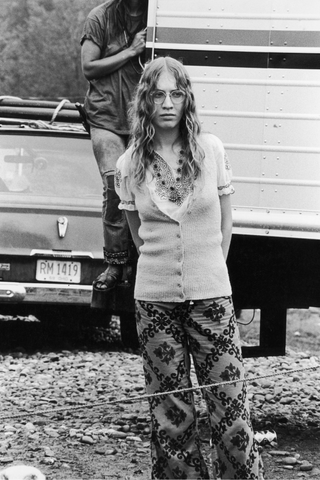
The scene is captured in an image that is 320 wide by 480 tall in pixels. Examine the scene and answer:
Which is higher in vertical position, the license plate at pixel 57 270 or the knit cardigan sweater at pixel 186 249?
the knit cardigan sweater at pixel 186 249

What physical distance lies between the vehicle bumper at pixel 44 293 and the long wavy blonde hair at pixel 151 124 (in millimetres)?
4305

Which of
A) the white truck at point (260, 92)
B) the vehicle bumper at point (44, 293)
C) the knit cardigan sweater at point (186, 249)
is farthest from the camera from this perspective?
the vehicle bumper at point (44, 293)

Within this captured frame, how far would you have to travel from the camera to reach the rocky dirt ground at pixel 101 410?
543 cm

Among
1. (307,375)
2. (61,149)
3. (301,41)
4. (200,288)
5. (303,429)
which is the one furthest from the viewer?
(61,149)

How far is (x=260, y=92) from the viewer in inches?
Answer: 209

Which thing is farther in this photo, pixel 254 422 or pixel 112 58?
pixel 254 422

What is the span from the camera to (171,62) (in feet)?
13.8

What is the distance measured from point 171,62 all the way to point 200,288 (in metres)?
0.95

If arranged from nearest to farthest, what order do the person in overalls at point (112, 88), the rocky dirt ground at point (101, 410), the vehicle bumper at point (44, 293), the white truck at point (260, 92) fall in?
1. the white truck at point (260, 92)
2. the rocky dirt ground at point (101, 410)
3. the person in overalls at point (112, 88)
4. the vehicle bumper at point (44, 293)

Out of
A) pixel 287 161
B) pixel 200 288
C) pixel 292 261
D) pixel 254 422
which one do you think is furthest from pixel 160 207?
pixel 254 422

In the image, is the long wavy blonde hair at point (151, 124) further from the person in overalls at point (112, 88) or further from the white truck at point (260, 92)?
the person in overalls at point (112, 88)

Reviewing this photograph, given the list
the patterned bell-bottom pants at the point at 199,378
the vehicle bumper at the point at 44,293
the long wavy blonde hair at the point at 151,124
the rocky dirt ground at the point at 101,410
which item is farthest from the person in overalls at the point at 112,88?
the vehicle bumper at the point at 44,293

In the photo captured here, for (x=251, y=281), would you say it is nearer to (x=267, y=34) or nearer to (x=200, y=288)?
(x=267, y=34)

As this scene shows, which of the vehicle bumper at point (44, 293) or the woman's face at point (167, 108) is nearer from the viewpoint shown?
the woman's face at point (167, 108)
